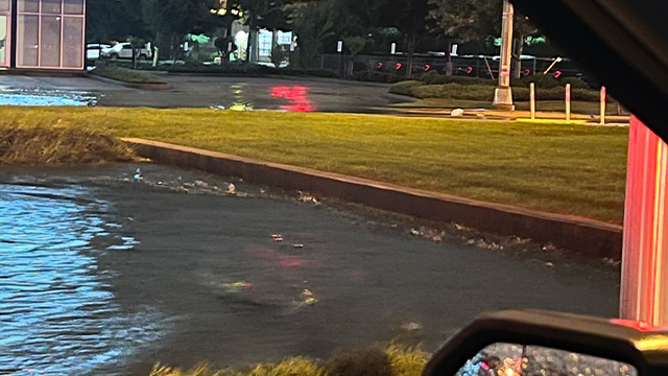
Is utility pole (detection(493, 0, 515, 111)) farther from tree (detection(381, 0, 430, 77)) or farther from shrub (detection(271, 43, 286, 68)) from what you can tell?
shrub (detection(271, 43, 286, 68))

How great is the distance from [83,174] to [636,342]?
39.8 ft

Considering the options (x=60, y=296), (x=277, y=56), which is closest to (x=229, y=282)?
(x=60, y=296)

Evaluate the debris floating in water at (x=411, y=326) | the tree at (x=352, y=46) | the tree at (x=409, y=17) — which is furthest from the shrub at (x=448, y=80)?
the debris floating in water at (x=411, y=326)

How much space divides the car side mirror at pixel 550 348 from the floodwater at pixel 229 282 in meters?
4.06

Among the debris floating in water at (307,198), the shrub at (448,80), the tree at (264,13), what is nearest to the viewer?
the debris floating in water at (307,198)

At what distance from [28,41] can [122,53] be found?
3186cm

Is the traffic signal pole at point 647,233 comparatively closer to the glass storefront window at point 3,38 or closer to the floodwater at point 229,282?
the floodwater at point 229,282

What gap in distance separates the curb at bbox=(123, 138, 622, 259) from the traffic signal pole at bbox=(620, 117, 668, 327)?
5896mm

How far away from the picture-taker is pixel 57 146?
13.7m

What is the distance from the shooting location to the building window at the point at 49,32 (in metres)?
43.1

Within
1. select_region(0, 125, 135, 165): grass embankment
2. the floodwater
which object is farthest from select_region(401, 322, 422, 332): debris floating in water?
select_region(0, 125, 135, 165): grass embankment

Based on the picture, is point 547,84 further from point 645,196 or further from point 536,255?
point 645,196

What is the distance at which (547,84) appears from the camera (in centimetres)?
4194

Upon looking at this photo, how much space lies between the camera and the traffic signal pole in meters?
2.15
